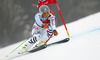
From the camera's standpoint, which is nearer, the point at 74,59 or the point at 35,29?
the point at 74,59

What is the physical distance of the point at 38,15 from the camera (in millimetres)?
1891

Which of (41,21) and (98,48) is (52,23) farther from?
(98,48)

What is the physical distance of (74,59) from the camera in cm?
101

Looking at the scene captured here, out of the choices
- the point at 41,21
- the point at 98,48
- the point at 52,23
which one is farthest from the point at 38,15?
the point at 98,48

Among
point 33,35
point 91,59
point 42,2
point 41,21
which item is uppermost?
point 42,2

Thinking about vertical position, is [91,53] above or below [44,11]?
below

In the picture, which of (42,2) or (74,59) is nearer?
(74,59)

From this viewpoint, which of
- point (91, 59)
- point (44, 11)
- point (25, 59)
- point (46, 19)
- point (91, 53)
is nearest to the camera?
point (91, 59)

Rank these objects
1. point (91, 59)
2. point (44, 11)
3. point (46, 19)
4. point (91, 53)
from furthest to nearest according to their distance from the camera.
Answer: point (46, 19), point (44, 11), point (91, 53), point (91, 59)

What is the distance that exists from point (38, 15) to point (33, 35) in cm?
27

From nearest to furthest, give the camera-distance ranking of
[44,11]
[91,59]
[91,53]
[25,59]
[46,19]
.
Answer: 1. [91,59]
2. [91,53]
3. [25,59]
4. [44,11]
5. [46,19]

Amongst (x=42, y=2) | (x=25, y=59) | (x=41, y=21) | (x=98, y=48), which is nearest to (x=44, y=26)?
(x=41, y=21)

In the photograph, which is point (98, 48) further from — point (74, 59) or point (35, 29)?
point (35, 29)

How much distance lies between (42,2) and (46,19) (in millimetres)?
250
